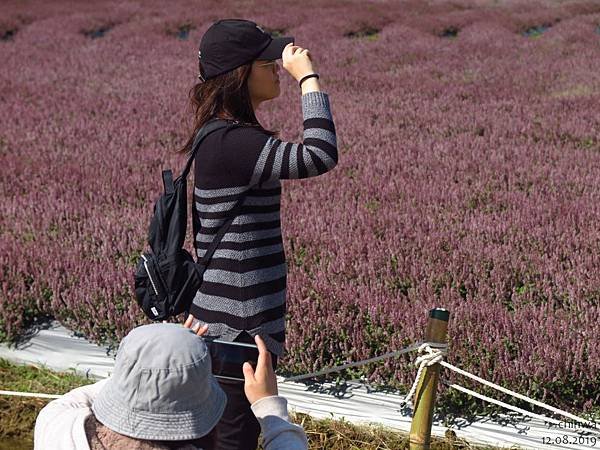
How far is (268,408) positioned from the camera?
202cm

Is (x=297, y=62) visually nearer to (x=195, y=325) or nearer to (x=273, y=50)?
(x=273, y=50)

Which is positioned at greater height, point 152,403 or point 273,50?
point 273,50

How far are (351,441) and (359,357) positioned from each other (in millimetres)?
480

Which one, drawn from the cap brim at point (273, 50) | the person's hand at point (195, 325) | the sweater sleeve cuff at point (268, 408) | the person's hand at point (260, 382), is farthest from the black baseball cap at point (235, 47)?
the sweater sleeve cuff at point (268, 408)

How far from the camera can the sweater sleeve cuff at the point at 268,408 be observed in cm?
201

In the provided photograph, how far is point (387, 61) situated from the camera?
13.3 metres

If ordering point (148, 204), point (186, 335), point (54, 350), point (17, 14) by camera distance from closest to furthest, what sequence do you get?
point (186, 335) < point (54, 350) < point (148, 204) < point (17, 14)

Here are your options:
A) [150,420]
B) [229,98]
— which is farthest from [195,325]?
[150,420]

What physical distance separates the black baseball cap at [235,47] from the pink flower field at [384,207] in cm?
92

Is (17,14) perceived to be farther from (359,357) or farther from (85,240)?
(359,357)

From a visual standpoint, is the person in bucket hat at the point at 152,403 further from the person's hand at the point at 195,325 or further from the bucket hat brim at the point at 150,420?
the person's hand at the point at 195,325

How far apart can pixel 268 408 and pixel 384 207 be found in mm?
3978

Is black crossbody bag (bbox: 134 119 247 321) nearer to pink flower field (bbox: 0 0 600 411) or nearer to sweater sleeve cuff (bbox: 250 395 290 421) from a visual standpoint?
sweater sleeve cuff (bbox: 250 395 290 421)

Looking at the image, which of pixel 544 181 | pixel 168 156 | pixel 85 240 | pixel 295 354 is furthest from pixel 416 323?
pixel 168 156
